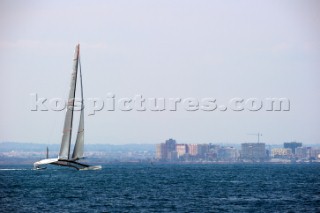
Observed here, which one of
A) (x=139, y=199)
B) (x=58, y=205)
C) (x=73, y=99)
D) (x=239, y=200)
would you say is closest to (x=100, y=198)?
(x=139, y=199)

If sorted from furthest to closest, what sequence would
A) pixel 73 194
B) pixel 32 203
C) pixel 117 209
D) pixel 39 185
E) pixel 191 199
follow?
1. pixel 39 185
2. pixel 73 194
3. pixel 191 199
4. pixel 32 203
5. pixel 117 209

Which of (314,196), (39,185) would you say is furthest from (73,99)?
(314,196)

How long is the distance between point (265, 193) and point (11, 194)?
3405 cm

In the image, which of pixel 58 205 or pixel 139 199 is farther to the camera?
pixel 139 199

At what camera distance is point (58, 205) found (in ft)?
269

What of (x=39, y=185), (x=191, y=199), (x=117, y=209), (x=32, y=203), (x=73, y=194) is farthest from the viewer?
(x=39, y=185)

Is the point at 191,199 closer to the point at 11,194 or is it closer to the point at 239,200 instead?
the point at 239,200

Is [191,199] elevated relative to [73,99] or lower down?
lower down

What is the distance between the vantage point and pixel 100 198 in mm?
91812

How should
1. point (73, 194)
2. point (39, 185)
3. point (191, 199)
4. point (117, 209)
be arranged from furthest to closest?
point (39, 185)
point (73, 194)
point (191, 199)
point (117, 209)

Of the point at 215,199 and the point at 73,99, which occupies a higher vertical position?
the point at 73,99

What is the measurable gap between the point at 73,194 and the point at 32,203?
13.2m

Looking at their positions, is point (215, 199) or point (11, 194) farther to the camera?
point (11, 194)

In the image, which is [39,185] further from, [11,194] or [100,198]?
[100,198]
